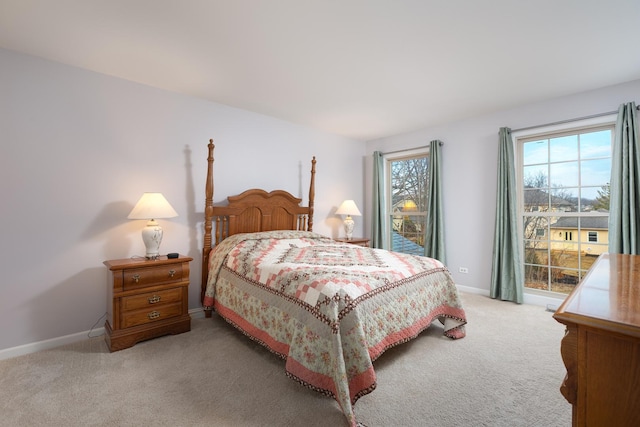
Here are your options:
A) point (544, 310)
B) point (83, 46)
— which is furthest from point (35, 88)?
point (544, 310)

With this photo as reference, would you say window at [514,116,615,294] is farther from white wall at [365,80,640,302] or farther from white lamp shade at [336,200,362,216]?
white lamp shade at [336,200,362,216]

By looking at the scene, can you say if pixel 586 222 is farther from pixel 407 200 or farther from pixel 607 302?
pixel 607 302

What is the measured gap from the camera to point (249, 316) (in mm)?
2285

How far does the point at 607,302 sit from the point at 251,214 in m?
3.21

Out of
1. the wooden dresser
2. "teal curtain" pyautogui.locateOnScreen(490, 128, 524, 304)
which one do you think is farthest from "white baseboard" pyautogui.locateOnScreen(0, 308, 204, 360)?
"teal curtain" pyautogui.locateOnScreen(490, 128, 524, 304)

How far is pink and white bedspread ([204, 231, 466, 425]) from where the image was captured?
1.60 meters

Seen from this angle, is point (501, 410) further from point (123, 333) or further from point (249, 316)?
point (123, 333)

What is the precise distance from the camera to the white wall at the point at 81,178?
7.47 ft

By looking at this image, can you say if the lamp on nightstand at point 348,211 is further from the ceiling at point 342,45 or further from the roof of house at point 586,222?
the roof of house at point 586,222

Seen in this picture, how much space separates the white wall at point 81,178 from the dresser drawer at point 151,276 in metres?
0.49

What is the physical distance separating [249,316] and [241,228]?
54.1 inches

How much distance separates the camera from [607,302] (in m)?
0.79

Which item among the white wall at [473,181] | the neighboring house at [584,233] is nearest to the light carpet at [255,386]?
the neighboring house at [584,233]

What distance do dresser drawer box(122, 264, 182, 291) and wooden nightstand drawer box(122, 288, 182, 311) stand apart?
0.27 ft
